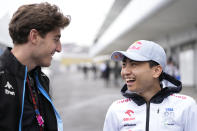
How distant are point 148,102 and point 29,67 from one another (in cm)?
99

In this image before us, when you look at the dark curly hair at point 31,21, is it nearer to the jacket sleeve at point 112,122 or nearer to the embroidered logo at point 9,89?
the embroidered logo at point 9,89

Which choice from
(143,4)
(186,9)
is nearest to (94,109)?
(186,9)

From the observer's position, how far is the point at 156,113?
6.63ft

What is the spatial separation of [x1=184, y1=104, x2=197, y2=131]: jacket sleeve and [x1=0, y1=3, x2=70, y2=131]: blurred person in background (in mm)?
978

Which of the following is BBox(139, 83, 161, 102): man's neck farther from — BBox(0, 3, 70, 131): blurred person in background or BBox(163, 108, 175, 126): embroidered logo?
BBox(0, 3, 70, 131): blurred person in background

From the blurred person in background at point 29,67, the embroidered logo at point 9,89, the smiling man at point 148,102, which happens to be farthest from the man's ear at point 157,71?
the embroidered logo at point 9,89

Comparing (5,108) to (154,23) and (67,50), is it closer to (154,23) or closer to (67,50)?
(154,23)

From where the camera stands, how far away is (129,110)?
2080mm

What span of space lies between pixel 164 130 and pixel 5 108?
1.17 meters

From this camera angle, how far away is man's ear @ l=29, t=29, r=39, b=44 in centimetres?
173

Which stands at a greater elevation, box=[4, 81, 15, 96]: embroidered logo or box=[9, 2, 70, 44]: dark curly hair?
box=[9, 2, 70, 44]: dark curly hair

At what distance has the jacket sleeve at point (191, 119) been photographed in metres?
1.90

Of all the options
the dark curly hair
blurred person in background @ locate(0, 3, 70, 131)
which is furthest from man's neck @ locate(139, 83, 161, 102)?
the dark curly hair

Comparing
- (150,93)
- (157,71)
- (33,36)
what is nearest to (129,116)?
(150,93)
